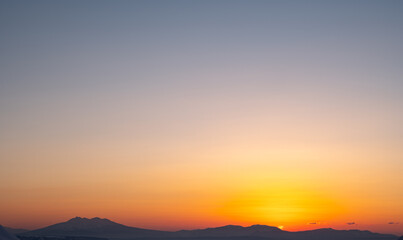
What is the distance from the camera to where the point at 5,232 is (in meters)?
84.5

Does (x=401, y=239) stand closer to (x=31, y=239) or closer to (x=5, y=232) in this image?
(x=5, y=232)

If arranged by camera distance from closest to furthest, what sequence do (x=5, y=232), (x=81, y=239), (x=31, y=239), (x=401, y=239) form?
(x=5, y=232) < (x=401, y=239) < (x=31, y=239) < (x=81, y=239)

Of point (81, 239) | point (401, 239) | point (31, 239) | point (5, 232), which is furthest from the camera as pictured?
point (81, 239)

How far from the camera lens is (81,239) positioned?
653ft

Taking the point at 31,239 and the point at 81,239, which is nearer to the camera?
the point at 31,239

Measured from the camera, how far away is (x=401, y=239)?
429ft

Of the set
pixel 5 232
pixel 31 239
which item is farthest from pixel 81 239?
pixel 5 232

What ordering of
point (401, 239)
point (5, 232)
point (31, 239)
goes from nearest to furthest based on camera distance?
point (5, 232) < point (401, 239) < point (31, 239)

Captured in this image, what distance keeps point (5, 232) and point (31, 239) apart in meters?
82.4

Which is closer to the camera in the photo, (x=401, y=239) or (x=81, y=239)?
(x=401, y=239)

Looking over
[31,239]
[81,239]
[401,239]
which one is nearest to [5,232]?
[31,239]

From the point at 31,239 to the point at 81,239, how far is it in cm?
3901

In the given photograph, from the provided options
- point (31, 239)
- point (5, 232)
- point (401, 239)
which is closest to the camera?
point (5, 232)

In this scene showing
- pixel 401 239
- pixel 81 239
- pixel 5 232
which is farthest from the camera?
pixel 81 239
